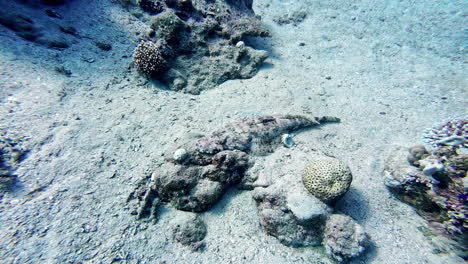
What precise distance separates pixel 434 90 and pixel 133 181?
25.6 ft

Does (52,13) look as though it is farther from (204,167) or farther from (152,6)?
(204,167)

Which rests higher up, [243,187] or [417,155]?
[417,155]

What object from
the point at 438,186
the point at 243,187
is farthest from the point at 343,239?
the point at 438,186

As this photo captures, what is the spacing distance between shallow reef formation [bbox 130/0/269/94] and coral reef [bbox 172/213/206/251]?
3.24 m

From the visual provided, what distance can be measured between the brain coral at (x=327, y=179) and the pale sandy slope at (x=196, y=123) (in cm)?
40

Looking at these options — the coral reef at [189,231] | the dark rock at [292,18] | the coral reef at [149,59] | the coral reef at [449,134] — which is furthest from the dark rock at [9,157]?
the dark rock at [292,18]

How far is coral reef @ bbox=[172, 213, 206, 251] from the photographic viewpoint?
288 cm

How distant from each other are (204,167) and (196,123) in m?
1.37

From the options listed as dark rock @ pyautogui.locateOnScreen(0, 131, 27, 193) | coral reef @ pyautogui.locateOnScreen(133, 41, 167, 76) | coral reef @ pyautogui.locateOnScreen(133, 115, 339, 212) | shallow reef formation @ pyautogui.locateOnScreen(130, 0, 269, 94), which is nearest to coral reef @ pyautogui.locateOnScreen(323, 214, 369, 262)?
coral reef @ pyautogui.locateOnScreen(133, 115, 339, 212)

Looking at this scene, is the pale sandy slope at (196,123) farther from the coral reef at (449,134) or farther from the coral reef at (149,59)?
the coral reef at (449,134)

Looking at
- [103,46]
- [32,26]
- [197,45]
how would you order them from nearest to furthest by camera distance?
[32,26] < [103,46] < [197,45]

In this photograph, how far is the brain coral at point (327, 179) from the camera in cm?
297

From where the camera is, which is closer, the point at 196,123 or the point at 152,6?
the point at 196,123

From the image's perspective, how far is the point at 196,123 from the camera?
Result: 4398mm
